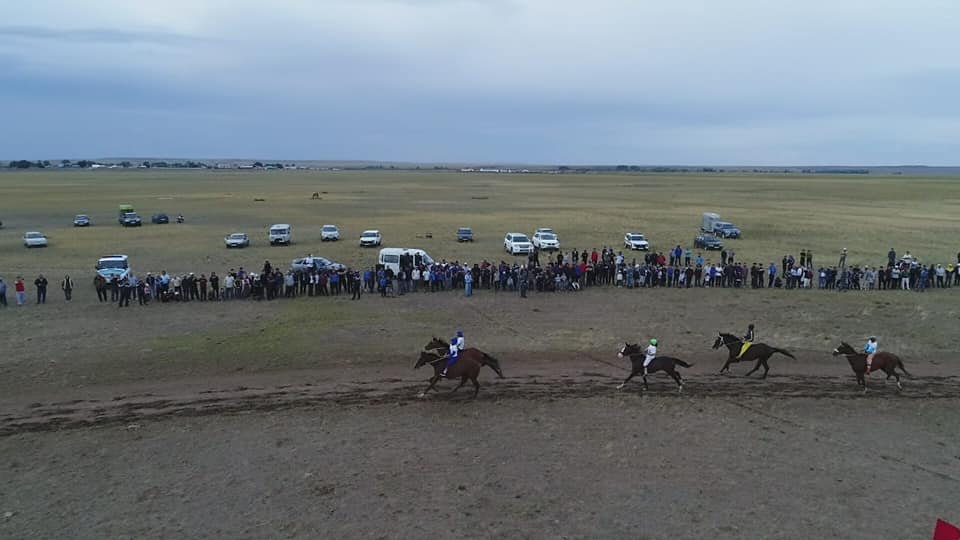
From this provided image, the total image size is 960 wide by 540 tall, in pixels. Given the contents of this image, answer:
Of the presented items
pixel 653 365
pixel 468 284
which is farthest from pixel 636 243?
pixel 653 365

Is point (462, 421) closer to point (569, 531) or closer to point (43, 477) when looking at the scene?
point (569, 531)

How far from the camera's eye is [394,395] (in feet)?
52.1

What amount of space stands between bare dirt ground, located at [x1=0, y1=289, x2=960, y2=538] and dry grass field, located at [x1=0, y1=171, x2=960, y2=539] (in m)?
0.06

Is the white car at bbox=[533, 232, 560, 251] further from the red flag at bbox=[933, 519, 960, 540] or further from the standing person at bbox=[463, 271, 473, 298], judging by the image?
the red flag at bbox=[933, 519, 960, 540]

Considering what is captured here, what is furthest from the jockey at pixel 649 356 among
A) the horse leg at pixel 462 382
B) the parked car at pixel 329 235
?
the parked car at pixel 329 235

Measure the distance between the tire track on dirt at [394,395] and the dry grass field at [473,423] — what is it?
0.25 feet

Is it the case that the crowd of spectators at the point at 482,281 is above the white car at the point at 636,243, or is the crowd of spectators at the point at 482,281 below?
below

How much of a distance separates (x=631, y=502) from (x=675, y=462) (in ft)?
6.17

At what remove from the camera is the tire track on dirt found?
47.7 ft

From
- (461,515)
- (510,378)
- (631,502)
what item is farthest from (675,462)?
(510,378)

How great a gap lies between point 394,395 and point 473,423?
2.54m

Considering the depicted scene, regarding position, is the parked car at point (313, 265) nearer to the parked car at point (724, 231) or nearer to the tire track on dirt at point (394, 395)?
the tire track on dirt at point (394, 395)

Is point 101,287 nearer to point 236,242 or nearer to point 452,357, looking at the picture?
point 236,242

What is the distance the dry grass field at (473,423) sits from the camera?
10547mm
